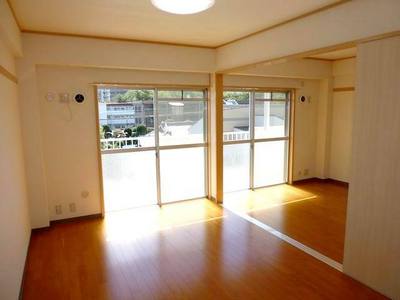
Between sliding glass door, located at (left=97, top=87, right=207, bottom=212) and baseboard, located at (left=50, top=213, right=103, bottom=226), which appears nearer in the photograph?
baseboard, located at (left=50, top=213, right=103, bottom=226)

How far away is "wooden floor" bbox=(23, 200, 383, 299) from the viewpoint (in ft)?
8.68

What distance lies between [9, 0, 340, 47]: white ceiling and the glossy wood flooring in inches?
105

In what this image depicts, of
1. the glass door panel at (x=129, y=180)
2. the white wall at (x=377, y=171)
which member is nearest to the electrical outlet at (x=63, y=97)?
the glass door panel at (x=129, y=180)

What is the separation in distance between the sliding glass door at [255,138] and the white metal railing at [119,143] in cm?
175

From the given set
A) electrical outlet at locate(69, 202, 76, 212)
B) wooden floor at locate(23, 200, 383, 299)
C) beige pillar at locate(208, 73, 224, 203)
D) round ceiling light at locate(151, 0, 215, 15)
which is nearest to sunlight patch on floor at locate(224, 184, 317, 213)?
beige pillar at locate(208, 73, 224, 203)

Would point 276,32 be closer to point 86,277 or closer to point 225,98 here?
point 225,98

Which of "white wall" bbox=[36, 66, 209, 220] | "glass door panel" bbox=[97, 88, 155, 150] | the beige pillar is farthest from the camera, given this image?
the beige pillar

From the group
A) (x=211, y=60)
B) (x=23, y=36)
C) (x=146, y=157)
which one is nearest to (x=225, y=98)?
(x=211, y=60)

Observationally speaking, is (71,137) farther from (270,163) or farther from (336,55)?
(336,55)

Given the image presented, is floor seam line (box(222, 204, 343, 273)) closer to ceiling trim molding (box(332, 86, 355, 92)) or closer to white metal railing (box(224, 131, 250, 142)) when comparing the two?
white metal railing (box(224, 131, 250, 142))

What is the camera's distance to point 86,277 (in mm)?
2895

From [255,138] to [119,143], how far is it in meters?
2.72

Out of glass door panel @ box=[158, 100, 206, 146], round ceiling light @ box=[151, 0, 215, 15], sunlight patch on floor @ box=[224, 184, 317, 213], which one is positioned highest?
round ceiling light @ box=[151, 0, 215, 15]

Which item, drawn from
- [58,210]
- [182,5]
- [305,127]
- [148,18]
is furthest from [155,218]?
[305,127]
